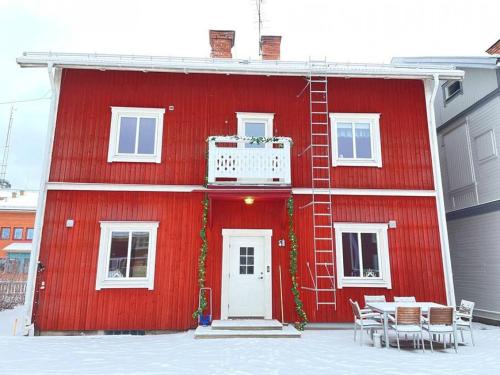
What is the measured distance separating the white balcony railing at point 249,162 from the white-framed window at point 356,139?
5.93ft

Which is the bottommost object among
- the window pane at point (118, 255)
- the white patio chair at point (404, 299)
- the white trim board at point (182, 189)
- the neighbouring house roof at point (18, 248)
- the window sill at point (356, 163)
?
the white patio chair at point (404, 299)

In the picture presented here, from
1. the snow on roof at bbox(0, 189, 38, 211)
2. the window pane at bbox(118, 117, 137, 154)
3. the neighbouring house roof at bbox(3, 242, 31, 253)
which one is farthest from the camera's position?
the snow on roof at bbox(0, 189, 38, 211)

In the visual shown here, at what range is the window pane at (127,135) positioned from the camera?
31.6 ft

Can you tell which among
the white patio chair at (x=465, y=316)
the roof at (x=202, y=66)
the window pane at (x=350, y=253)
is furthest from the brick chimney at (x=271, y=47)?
the white patio chair at (x=465, y=316)

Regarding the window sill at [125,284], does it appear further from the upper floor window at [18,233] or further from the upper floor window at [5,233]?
the upper floor window at [5,233]

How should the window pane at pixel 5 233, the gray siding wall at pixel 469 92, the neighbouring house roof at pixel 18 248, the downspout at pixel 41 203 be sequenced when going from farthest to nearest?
1. the window pane at pixel 5 233
2. the neighbouring house roof at pixel 18 248
3. the gray siding wall at pixel 469 92
4. the downspout at pixel 41 203

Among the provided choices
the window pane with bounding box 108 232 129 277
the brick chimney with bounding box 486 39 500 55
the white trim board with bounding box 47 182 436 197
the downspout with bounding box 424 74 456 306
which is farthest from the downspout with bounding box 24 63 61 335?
the brick chimney with bounding box 486 39 500 55

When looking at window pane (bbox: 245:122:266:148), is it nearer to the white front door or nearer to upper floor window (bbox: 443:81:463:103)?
the white front door

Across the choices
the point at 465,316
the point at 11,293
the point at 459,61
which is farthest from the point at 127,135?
the point at 459,61

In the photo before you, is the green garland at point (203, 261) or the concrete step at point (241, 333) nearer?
the concrete step at point (241, 333)

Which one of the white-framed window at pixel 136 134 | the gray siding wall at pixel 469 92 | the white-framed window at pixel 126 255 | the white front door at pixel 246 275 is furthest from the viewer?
the gray siding wall at pixel 469 92

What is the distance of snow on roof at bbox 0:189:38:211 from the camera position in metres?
27.9

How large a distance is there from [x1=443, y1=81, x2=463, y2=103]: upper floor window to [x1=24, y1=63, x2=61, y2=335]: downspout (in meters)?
12.9

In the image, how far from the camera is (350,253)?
9461mm
